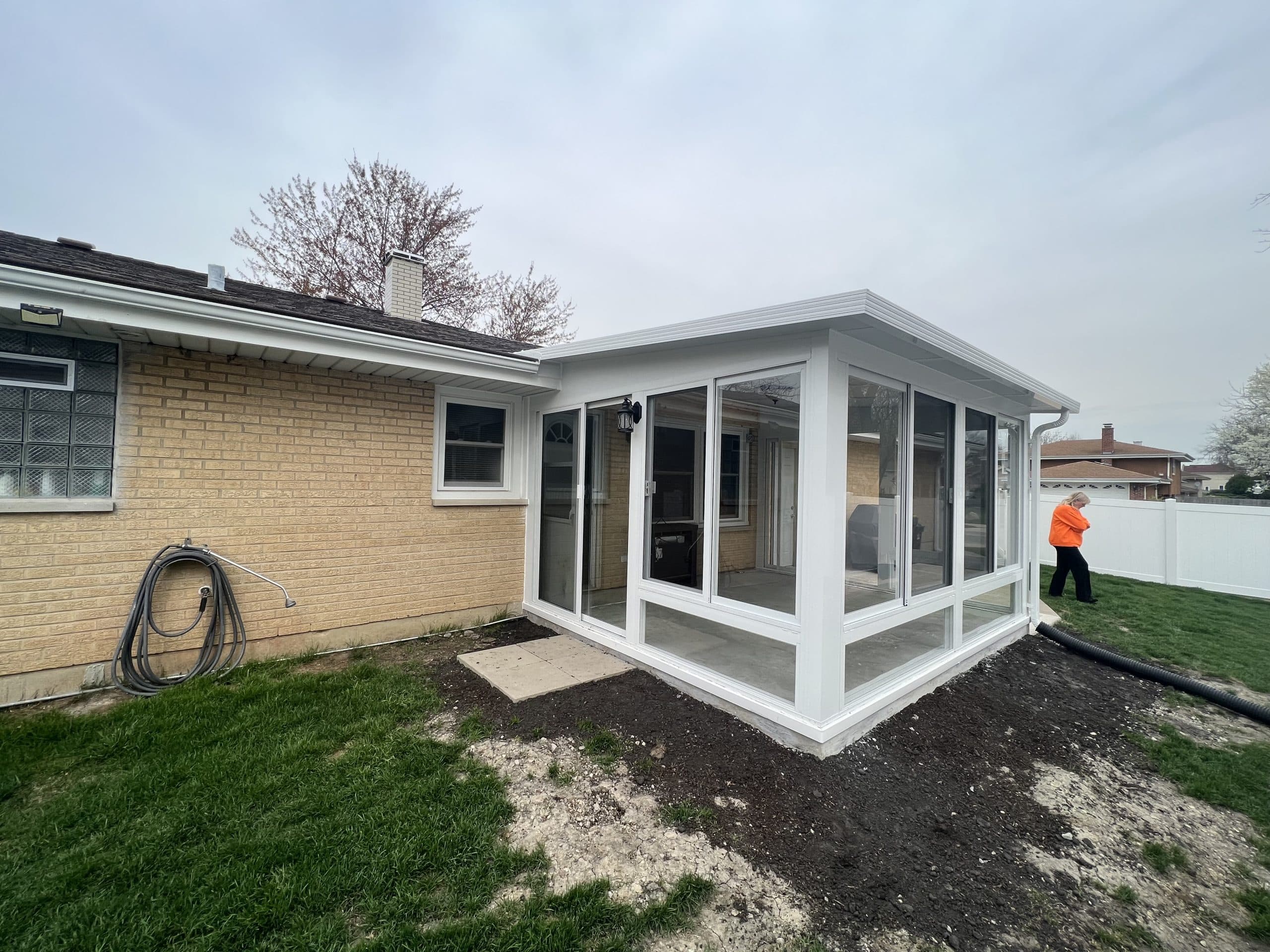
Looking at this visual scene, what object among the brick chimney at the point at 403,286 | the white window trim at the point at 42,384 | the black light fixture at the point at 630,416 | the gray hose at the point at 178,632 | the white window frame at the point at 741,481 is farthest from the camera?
the brick chimney at the point at 403,286

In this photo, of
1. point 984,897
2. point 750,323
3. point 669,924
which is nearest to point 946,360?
point 750,323

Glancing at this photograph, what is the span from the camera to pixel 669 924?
6.34 ft

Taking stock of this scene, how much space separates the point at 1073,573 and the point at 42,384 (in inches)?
451

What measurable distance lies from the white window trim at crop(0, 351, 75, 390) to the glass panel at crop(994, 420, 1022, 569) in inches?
308

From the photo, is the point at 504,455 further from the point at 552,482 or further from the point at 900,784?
the point at 900,784

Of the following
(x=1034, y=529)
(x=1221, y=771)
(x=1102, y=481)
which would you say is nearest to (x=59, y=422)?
(x=1221, y=771)

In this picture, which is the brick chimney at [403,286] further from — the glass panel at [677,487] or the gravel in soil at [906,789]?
the gravel in soil at [906,789]

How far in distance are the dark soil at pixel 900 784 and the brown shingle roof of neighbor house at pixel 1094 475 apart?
20.5 m

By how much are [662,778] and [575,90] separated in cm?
1173

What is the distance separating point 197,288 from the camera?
4.31 meters

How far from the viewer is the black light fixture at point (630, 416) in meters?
4.33

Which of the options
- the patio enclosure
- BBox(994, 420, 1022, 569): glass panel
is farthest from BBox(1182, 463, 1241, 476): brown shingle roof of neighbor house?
the patio enclosure

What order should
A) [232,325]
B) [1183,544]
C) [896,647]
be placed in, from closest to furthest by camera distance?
[232,325], [896,647], [1183,544]

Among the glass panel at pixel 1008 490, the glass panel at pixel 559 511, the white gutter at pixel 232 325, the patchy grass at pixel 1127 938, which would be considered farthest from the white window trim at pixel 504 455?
the patchy grass at pixel 1127 938
